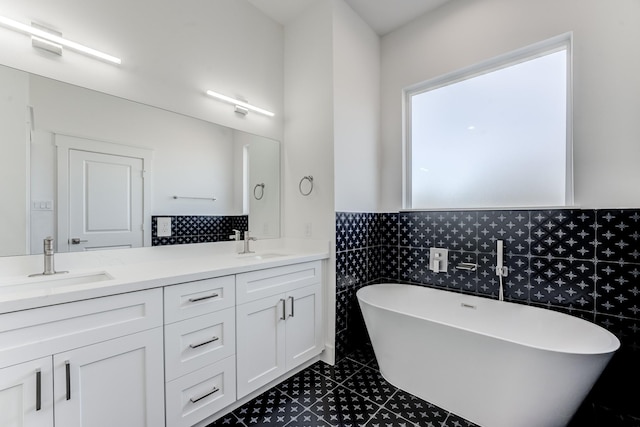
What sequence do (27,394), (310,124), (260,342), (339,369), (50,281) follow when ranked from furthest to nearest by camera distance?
(310,124)
(339,369)
(260,342)
(50,281)
(27,394)

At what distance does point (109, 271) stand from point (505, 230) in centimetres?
262

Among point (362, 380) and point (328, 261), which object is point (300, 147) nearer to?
point (328, 261)

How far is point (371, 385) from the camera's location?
193 cm

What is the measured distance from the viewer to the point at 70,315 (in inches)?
43.1

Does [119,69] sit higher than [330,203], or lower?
higher

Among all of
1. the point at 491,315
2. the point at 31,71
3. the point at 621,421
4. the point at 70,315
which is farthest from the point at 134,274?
the point at 621,421

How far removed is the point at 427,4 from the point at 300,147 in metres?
1.61

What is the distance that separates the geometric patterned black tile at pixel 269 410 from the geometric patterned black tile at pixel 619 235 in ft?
6.88

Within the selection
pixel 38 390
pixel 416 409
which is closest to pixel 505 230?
pixel 416 409

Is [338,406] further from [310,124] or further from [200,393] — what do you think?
[310,124]

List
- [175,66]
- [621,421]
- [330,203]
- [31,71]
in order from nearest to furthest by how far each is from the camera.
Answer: [31,71], [621,421], [175,66], [330,203]

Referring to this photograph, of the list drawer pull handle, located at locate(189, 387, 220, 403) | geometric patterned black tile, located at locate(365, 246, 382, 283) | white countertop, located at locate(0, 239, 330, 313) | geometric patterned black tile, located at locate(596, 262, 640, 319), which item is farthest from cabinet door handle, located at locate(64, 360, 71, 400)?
geometric patterned black tile, located at locate(596, 262, 640, 319)

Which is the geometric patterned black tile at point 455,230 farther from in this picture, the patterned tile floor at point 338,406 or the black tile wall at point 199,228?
the black tile wall at point 199,228

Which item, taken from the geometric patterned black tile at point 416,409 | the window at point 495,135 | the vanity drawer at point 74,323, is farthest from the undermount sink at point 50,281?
the window at point 495,135
